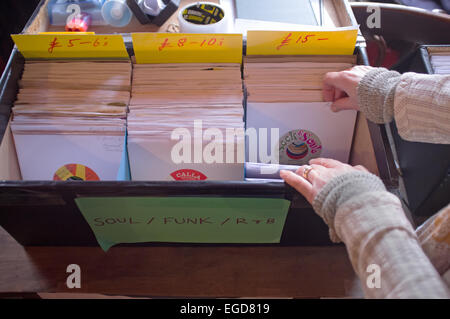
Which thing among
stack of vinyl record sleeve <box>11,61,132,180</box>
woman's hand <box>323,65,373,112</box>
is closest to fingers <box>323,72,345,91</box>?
woman's hand <box>323,65,373,112</box>

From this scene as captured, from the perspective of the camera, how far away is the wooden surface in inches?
33.3

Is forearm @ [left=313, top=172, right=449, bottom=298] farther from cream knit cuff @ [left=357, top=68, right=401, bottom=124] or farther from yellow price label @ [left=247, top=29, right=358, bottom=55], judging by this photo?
yellow price label @ [left=247, top=29, right=358, bottom=55]

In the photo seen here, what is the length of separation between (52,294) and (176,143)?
46 cm

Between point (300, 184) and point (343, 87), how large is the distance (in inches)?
13.1

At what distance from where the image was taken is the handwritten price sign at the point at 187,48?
868mm

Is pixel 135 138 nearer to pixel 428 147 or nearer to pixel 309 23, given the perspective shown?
pixel 309 23

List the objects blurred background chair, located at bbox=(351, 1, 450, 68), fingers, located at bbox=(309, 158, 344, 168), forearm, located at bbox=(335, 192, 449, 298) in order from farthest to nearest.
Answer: blurred background chair, located at bbox=(351, 1, 450, 68)
fingers, located at bbox=(309, 158, 344, 168)
forearm, located at bbox=(335, 192, 449, 298)

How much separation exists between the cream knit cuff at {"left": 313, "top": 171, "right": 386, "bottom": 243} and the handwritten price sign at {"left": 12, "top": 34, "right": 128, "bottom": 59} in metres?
0.60

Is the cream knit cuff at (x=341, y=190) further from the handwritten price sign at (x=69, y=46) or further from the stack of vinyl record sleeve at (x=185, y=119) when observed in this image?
the handwritten price sign at (x=69, y=46)

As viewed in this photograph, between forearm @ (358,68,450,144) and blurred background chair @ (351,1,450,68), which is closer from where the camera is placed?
forearm @ (358,68,450,144)

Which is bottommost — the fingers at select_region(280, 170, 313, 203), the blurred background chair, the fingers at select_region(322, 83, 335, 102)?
the fingers at select_region(280, 170, 313, 203)

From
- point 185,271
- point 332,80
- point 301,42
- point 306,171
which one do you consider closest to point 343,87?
point 332,80

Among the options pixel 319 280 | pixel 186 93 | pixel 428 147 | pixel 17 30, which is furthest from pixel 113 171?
pixel 17 30

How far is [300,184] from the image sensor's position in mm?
687
